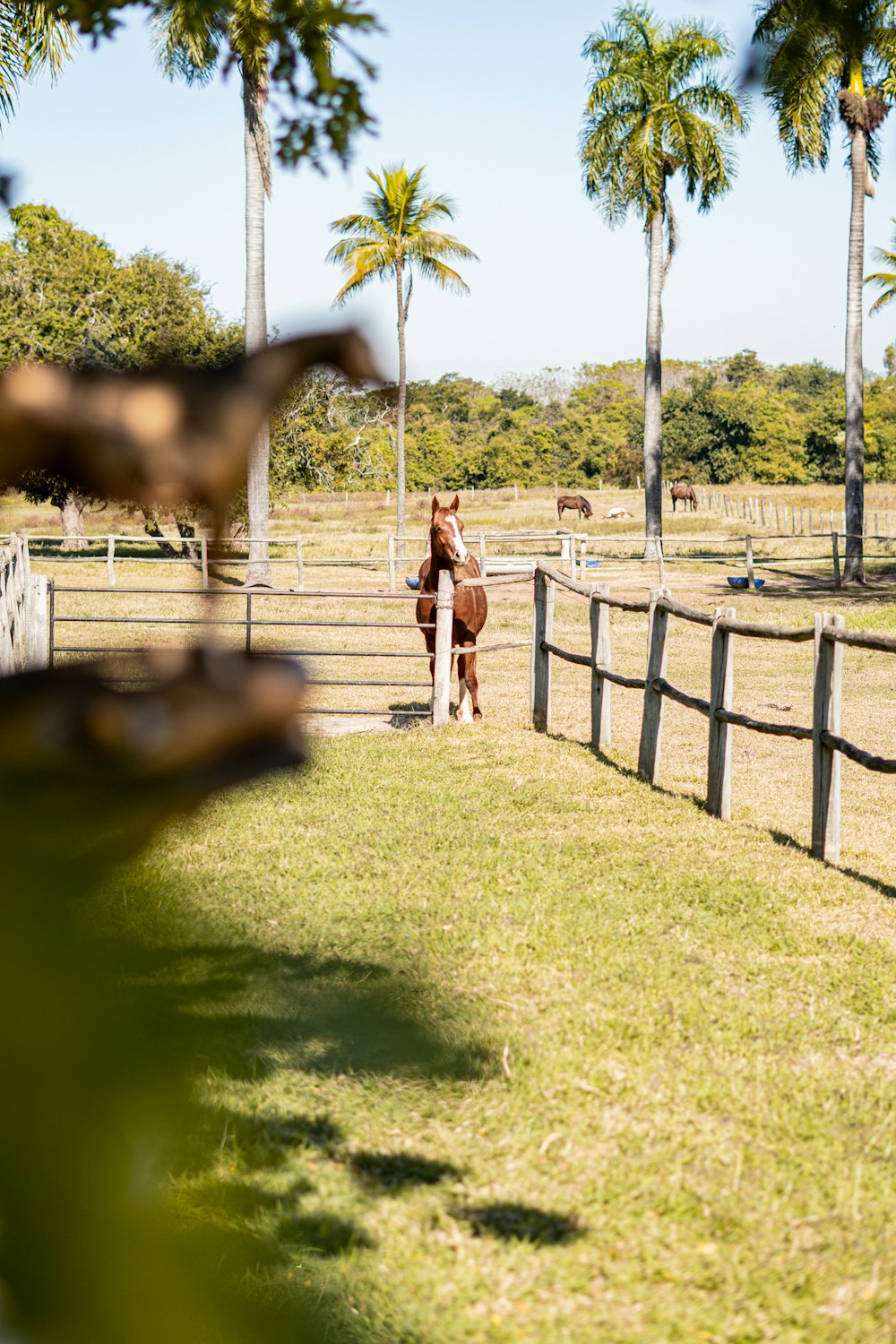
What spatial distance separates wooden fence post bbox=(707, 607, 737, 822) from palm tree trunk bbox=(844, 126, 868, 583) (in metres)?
14.5

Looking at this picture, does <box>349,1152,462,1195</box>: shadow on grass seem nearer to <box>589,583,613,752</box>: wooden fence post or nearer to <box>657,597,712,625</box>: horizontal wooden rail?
<box>657,597,712,625</box>: horizontal wooden rail

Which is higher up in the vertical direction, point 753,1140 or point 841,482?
point 841,482

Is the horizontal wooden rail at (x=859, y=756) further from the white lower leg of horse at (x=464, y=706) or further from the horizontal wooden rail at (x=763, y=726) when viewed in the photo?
the white lower leg of horse at (x=464, y=706)

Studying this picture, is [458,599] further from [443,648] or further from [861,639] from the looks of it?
[861,639]

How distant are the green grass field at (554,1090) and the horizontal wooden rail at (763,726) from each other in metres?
0.72

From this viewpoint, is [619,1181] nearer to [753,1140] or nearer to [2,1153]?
[753,1140]

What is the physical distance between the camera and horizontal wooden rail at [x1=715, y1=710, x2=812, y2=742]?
555cm

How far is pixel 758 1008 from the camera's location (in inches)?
142

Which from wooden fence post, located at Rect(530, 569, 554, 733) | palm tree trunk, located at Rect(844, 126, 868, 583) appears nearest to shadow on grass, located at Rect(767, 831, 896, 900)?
wooden fence post, located at Rect(530, 569, 554, 733)

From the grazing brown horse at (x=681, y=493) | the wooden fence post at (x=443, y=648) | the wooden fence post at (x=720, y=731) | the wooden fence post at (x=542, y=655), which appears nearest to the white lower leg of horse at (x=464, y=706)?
the wooden fence post at (x=443, y=648)

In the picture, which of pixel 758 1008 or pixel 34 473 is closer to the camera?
pixel 34 473

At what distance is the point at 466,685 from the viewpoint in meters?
8.67

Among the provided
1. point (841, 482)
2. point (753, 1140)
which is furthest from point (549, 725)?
point (841, 482)

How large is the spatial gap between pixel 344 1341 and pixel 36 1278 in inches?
70.3
